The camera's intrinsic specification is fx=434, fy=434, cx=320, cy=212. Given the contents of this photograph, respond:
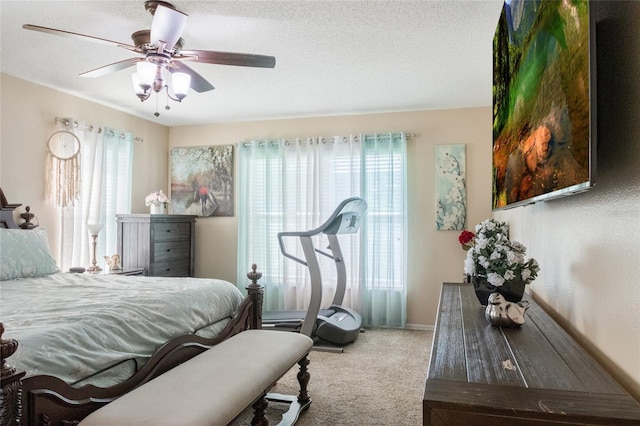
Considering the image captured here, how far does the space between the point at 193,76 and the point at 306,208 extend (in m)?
2.45

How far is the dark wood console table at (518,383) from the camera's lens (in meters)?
0.95

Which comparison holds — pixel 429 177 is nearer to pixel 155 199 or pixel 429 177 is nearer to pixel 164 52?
pixel 155 199

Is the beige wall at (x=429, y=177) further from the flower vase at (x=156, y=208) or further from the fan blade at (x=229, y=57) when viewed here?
the fan blade at (x=229, y=57)

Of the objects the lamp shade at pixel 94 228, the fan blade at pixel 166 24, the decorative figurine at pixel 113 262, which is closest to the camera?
the fan blade at pixel 166 24

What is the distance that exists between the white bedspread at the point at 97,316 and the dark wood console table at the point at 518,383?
1322 millimetres

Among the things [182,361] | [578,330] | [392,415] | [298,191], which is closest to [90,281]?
[182,361]

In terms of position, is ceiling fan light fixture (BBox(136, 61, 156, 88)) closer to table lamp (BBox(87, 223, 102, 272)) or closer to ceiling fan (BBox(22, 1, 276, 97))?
ceiling fan (BBox(22, 1, 276, 97))

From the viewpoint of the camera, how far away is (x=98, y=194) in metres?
4.45

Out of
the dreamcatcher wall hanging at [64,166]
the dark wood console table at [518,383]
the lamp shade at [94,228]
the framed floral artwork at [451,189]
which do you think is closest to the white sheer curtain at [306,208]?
the framed floral artwork at [451,189]

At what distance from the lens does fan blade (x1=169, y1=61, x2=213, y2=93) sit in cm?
271

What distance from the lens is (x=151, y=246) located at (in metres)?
4.55

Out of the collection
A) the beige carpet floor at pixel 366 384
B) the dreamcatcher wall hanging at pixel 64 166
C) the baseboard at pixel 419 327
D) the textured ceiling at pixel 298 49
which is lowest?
the beige carpet floor at pixel 366 384

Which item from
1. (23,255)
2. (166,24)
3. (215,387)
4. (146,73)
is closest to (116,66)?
(146,73)

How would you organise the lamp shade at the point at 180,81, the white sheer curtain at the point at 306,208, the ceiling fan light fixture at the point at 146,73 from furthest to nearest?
the white sheer curtain at the point at 306,208 → the lamp shade at the point at 180,81 → the ceiling fan light fixture at the point at 146,73
